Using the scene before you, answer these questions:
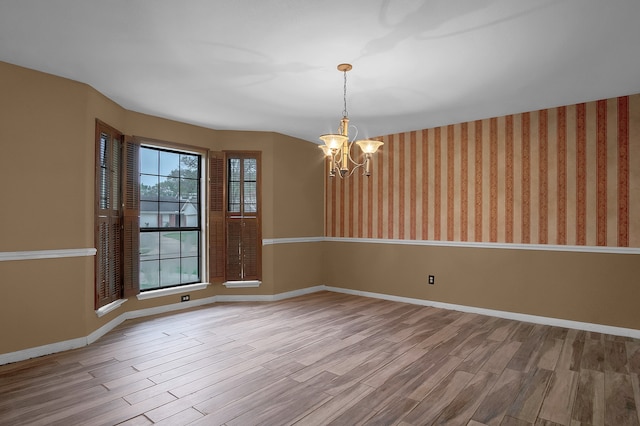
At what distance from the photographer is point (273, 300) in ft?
17.4

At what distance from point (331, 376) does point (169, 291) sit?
9.21 ft

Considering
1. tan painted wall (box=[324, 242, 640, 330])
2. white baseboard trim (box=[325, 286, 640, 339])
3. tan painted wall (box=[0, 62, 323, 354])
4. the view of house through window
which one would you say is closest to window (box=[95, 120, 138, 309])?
tan painted wall (box=[0, 62, 323, 354])

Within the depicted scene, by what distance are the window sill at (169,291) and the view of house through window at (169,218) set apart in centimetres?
12

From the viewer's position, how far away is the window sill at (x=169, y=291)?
14.6ft

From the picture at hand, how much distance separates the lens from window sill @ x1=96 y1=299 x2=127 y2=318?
12.0 feet

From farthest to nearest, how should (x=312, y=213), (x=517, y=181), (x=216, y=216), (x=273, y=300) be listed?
1. (x=312, y=213)
2. (x=273, y=300)
3. (x=216, y=216)
4. (x=517, y=181)

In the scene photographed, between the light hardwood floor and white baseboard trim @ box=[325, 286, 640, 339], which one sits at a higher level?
white baseboard trim @ box=[325, 286, 640, 339]

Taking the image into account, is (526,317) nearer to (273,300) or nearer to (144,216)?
(273,300)

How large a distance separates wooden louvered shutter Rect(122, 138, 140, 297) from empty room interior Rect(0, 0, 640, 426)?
1.0 inches

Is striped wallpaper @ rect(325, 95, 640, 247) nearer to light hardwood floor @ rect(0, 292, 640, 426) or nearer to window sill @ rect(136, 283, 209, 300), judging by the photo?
light hardwood floor @ rect(0, 292, 640, 426)

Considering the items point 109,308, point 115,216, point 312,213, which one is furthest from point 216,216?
point 109,308

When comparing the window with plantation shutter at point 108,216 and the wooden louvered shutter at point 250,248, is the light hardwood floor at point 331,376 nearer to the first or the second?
the window with plantation shutter at point 108,216

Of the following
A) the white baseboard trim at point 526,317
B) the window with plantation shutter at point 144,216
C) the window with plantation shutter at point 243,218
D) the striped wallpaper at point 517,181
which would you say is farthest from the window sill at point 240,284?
the striped wallpaper at point 517,181

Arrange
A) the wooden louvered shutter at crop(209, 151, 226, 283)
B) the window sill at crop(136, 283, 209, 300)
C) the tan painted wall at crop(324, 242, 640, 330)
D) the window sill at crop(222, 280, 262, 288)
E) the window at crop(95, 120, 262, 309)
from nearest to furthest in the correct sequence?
the tan painted wall at crop(324, 242, 640, 330) → the window at crop(95, 120, 262, 309) → the window sill at crop(136, 283, 209, 300) → the wooden louvered shutter at crop(209, 151, 226, 283) → the window sill at crop(222, 280, 262, 288)
